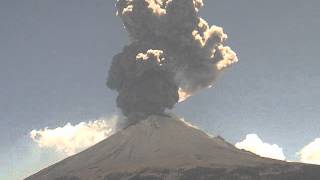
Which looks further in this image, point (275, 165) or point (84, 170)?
point (84, 170)

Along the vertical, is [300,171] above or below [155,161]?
below

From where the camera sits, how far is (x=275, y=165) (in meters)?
171

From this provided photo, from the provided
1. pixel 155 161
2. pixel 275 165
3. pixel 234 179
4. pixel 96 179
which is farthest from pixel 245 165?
pixel 96 179

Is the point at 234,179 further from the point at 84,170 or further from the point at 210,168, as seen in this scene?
the point at 84,170

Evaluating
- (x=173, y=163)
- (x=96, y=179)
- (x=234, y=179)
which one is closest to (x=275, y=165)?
(x=234, y=179)

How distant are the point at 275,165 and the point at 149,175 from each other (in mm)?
37246

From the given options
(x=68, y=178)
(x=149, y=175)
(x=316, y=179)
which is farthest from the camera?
(x=68, y=178)

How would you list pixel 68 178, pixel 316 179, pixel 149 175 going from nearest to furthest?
1. pixel 316 179
2. pixel 149 175
3. pixel 68 178

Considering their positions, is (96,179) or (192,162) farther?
(192,162)

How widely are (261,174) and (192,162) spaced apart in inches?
1195

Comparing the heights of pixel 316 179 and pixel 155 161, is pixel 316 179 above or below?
below

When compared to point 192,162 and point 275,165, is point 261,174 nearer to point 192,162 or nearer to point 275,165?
point 275,165

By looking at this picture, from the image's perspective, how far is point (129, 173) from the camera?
172 m

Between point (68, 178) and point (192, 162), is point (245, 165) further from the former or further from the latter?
point (68, 178)
